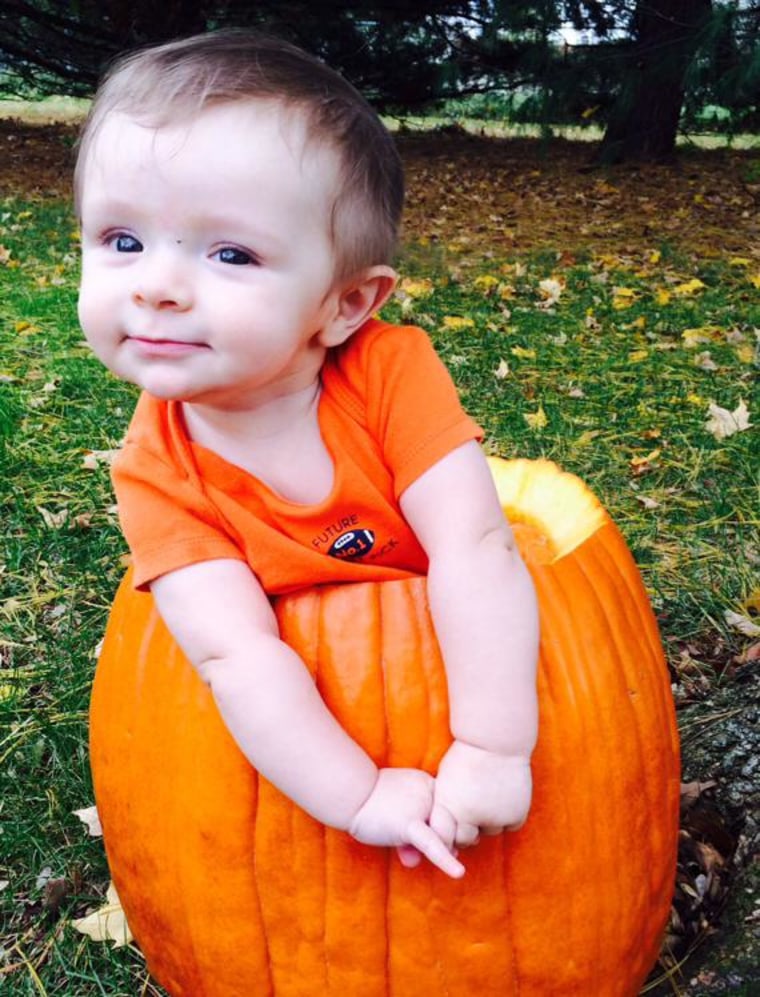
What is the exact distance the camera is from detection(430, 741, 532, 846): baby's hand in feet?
4.39

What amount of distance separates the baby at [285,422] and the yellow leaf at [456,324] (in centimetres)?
385

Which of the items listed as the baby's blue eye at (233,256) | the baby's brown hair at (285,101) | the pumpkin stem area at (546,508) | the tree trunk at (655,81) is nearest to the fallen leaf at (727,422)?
the pumpkin stem area at (546,508)

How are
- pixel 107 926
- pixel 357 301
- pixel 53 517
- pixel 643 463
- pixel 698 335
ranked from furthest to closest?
pixel 698 335 < pixel 643 463 < pixel 53 517 < pixel 107 926 < pixel 357 301

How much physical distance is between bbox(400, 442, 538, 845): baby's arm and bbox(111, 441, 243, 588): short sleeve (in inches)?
12.6

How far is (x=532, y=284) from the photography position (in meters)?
6.31

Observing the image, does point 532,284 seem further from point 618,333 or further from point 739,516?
point 739,516

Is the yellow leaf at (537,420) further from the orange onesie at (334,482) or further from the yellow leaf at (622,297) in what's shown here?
the orange onesie at (334,482)

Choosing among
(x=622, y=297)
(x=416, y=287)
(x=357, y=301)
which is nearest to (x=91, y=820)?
(x=357, y=301)

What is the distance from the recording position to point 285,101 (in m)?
1.29

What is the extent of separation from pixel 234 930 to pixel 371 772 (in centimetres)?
38

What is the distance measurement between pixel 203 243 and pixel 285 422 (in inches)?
13.4

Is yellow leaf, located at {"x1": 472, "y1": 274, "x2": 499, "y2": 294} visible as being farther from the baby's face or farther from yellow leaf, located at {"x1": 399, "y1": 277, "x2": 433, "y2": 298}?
the baby's face

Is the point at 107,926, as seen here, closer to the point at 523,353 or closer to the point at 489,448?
the point at 489,448

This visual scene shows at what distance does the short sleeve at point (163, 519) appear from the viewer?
4.62 ft
